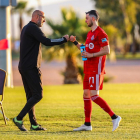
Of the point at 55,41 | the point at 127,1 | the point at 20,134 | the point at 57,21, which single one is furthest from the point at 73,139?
the point at 127,1

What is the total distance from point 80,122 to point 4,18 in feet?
38.7

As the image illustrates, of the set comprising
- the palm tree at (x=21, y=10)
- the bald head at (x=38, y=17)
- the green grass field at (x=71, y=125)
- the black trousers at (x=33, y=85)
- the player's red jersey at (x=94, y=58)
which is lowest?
the green grass field at (x=71, y=125)

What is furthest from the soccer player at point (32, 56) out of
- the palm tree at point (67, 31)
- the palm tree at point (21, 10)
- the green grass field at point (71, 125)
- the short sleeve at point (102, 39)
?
the palm tree at point (21, 10)

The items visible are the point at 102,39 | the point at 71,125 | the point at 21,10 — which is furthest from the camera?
the point at 21,10

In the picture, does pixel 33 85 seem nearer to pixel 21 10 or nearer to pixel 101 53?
pixel 101 53

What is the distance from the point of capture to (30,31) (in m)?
7.16

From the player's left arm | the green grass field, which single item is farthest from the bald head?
the green grass field

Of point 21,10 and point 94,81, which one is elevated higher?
point 21,10

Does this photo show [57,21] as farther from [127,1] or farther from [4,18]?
[127,1]

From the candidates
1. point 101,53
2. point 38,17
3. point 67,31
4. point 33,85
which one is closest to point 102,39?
point 101,53

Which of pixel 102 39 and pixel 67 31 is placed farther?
pixel 67 31

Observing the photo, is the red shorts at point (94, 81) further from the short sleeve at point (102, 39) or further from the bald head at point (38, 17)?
the bald head at point (38, 17)

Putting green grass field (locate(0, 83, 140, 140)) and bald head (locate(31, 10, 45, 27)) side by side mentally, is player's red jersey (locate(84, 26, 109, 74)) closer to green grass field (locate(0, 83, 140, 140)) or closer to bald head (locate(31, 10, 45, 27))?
bald head (locate(31, 10, 45, 27))

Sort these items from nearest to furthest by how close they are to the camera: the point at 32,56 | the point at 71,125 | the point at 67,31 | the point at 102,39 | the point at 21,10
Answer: the point at 102,39 < the point at 32,56 < the point at 71,125 < the point at 67,31 < the point at 21,10
